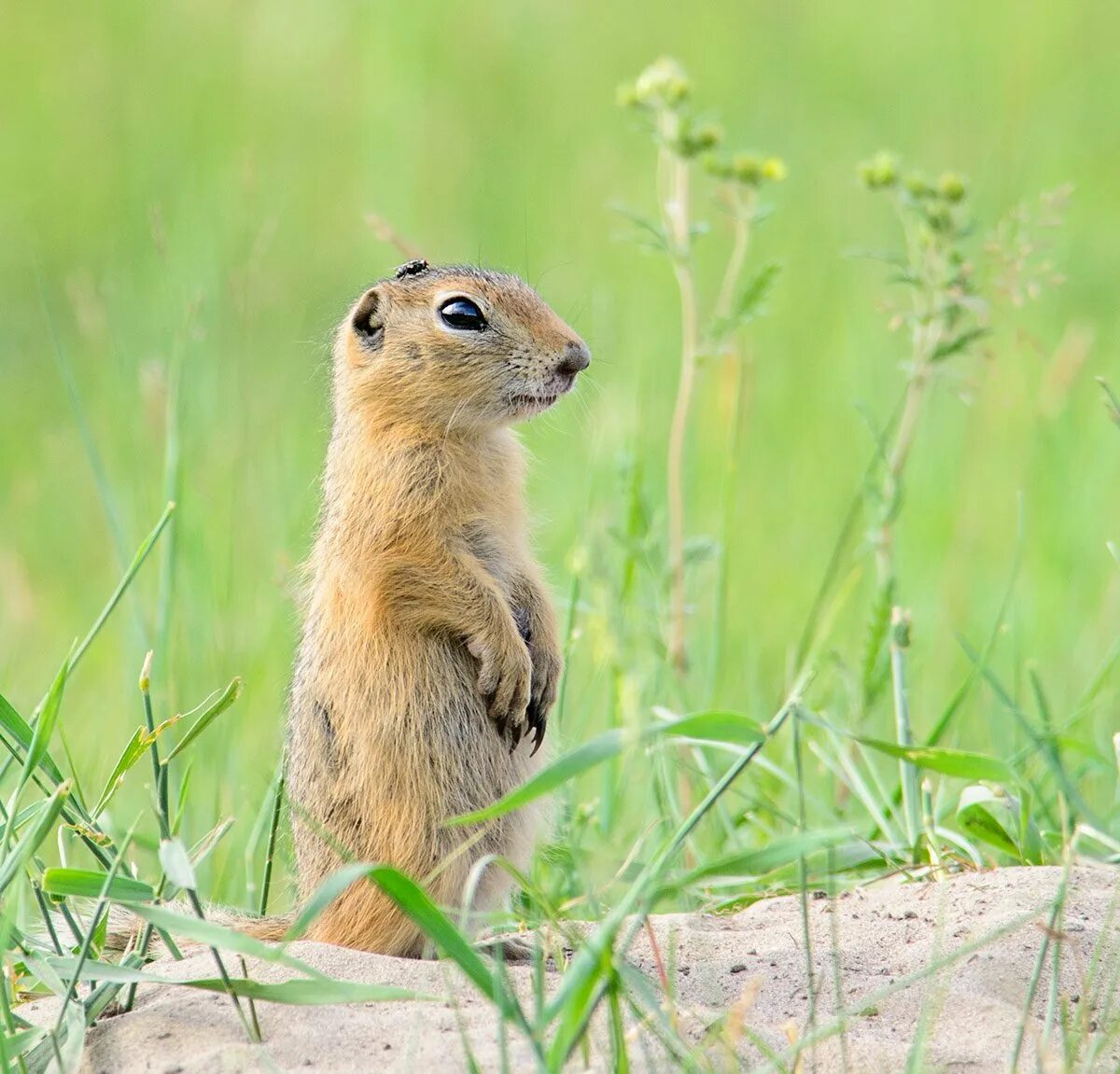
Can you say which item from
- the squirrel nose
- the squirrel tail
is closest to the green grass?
the squirrel tail

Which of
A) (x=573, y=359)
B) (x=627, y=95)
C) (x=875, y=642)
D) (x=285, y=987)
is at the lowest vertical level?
(x=285, y=987)

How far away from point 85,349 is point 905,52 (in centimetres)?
609

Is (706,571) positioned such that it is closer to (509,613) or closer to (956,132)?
A: (509,613)

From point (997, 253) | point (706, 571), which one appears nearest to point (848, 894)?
point (997, 253)

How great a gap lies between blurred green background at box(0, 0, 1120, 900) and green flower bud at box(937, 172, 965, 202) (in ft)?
1.38

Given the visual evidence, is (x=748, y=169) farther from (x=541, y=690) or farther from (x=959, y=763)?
(x=959, y=763)

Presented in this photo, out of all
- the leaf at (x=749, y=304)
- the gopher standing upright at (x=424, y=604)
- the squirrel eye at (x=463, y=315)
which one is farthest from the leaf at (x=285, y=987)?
the leaf at (x=749, y=304)

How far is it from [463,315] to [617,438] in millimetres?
1092

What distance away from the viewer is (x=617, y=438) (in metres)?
5.14

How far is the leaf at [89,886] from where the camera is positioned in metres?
2.85

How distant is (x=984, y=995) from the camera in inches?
118

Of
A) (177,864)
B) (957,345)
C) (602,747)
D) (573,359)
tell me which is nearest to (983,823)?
(957,345)

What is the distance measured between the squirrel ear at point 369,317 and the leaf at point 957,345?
148 centimetres

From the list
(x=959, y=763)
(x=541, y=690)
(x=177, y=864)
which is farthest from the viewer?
(x=541, y=690)
